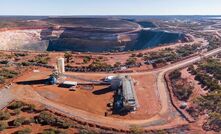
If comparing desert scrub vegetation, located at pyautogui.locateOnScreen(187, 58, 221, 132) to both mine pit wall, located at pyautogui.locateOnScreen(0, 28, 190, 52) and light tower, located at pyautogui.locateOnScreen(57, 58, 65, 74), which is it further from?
mine pit wall, located at pyautogui.locateOnScreen(0, 28, 190, 52)

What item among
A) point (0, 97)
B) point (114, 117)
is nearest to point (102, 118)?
point (114, 117)

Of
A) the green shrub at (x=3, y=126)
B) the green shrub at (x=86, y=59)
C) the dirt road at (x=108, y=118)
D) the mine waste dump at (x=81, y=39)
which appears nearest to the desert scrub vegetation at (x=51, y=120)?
the dirt road at (x=108, y=118)

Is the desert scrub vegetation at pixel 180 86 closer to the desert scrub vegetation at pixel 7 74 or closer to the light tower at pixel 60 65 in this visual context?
the light tower at pixel 60 65

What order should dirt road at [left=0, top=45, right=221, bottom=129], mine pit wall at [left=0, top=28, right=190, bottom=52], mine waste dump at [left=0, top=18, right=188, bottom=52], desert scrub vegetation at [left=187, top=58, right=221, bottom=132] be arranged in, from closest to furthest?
desert scrub vegetation at [left=187, top=58, right=221, bottom=132], dirt road at [left=0, top=45, right=221, bottom=129], mine pit wall at [left=0, top=28, right=190, bottom=52], mine waste dump at [left=0, top=18, right=188, bottom=52]

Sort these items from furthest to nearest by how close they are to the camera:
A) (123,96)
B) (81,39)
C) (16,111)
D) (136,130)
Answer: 1. (81,39)
2. (123,96)
3. (16,111)
4. (136,130)

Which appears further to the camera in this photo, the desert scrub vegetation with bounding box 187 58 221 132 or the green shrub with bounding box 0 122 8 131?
the desert scrub vegetation with bounding box 187 58 221 132

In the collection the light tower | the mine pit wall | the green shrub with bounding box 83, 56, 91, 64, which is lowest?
the mine pit wall

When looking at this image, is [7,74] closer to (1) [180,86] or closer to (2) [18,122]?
(2) [18,122]

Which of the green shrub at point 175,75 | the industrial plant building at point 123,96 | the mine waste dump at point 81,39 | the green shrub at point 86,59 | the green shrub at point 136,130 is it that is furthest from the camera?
the mine waste dump at point 81,39

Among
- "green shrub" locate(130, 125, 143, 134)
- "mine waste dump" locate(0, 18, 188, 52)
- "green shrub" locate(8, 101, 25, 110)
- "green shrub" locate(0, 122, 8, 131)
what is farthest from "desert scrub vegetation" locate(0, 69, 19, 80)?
"mine waste dump" locate(0, 18, 188, 52)

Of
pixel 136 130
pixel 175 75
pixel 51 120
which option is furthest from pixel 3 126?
pixel 175 75

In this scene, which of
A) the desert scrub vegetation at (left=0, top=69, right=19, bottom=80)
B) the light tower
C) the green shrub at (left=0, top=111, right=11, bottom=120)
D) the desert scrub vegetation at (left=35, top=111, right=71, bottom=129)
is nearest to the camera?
the desert scrub vegetation at (left=35, top=111, right=71, bottom=129)
